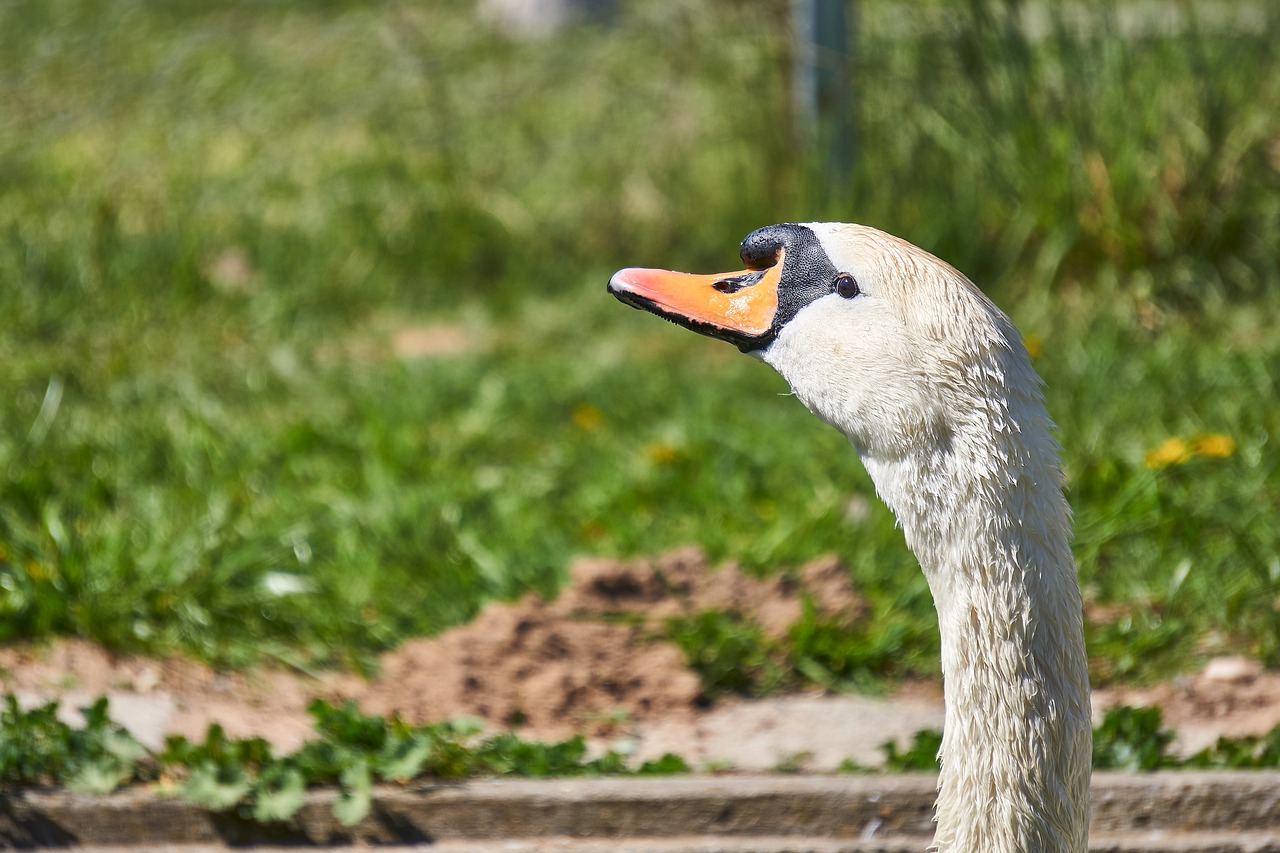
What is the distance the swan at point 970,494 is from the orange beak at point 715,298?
0.13ft

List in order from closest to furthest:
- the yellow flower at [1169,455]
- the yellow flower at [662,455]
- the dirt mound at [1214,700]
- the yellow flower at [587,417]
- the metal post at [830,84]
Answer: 1. the dirt mound at [1214,700]
2. the yellow flower at [1169,455]
3. the yellow flower at [662,455]
4. the yellow flower at [587,417]
5. the metal post at [830,84]

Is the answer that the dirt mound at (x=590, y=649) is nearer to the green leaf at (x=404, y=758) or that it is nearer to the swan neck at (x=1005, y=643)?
the green leaf at (x=404, y=758)

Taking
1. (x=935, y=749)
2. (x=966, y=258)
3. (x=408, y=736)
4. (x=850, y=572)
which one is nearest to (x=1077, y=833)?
(x=935, y=749)

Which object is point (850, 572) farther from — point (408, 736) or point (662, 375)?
point (662, 375)

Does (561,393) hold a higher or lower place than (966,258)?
lower

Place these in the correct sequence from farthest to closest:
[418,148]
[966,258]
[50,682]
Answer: [418,148] → [966,258] → [50,682]

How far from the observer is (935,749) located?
9.14ft

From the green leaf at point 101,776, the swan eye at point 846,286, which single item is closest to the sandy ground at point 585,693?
the green leaf at point 101,776

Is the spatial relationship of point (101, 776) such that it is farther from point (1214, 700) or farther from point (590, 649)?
point (1214, 700)

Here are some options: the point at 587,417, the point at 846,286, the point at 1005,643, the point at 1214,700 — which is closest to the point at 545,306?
the point at 587,417

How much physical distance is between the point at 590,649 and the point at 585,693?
130mm

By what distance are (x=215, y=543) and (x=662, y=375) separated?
2.01 metres

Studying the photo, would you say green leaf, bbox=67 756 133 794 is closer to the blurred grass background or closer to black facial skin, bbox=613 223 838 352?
the blurred grass background

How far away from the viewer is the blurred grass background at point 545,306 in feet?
11.5
